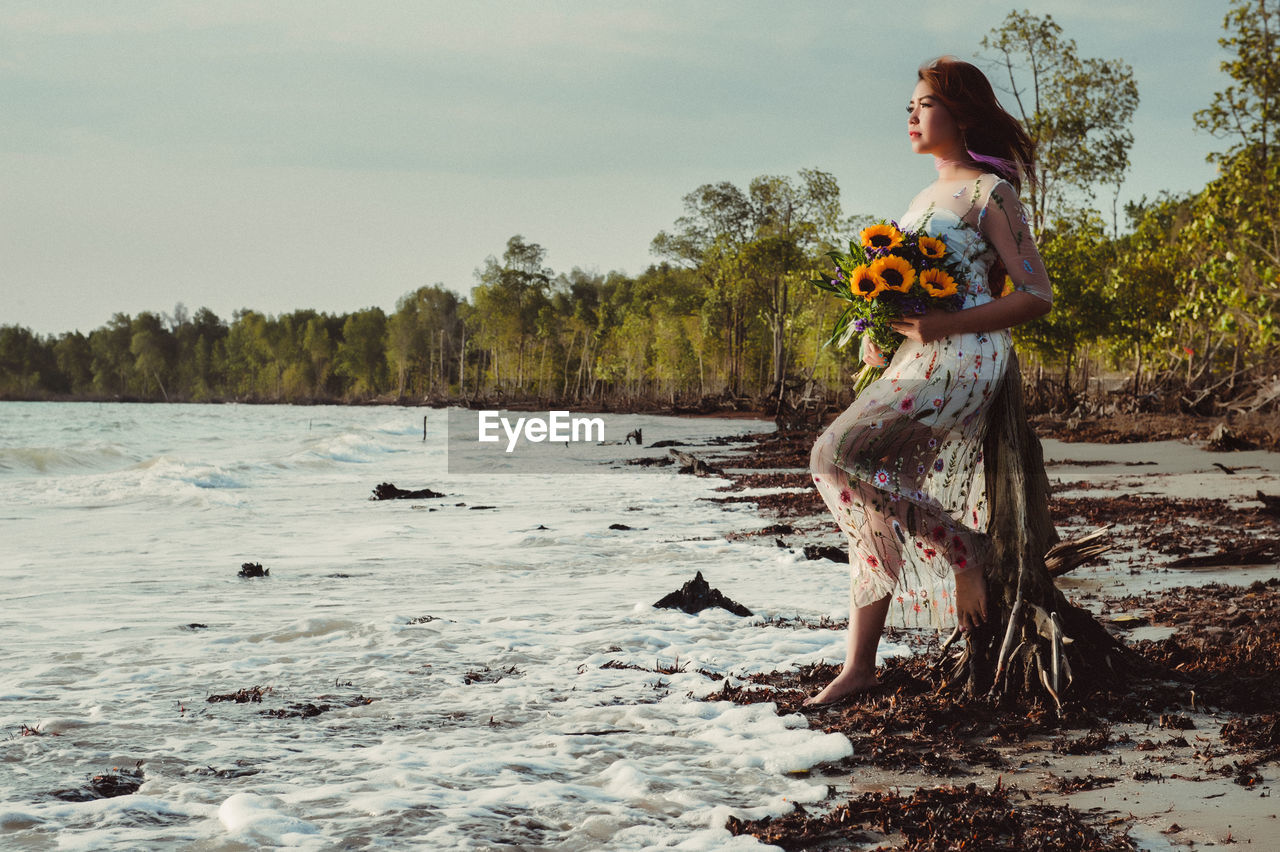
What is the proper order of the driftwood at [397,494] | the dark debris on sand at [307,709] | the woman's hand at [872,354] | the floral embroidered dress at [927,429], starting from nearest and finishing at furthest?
the floral embroidered dress at [927,429], the woman's hand at [872,354], the dark debris on sand at [307,709], the driftwood at [397,494]

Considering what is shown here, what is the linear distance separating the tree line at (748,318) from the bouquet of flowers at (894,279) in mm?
847

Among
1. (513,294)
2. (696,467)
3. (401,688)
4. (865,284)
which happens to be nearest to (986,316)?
(865,284)

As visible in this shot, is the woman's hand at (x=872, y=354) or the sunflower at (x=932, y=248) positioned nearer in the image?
the sunflower at (x=932, y=248)

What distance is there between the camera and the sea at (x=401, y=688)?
3.07 m

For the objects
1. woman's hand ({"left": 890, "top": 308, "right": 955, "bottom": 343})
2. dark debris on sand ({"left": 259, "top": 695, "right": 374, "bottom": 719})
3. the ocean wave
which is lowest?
the ocean wave

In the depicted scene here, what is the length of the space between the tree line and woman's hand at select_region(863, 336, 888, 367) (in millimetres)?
1017

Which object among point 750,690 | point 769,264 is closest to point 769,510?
point 750,690

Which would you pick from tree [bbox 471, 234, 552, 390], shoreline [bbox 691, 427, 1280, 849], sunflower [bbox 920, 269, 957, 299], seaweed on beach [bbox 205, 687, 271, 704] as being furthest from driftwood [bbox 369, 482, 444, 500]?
tree [bbox 471, 234, 552, 390]

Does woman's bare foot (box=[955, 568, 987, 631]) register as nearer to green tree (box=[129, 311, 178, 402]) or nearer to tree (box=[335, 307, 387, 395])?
tree (box=[335, 307, 387, 395])

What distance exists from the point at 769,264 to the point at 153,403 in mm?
129581

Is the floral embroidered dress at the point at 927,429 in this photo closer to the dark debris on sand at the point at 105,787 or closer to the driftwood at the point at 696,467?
the dark debris on sand at the point at 105,787

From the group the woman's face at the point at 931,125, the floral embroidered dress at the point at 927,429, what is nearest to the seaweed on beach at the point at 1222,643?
the floral embroidered dress at the point at 927,429

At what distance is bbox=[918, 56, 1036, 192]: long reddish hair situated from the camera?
147 inches

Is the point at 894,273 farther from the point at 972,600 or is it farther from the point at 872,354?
the point at 972,600
